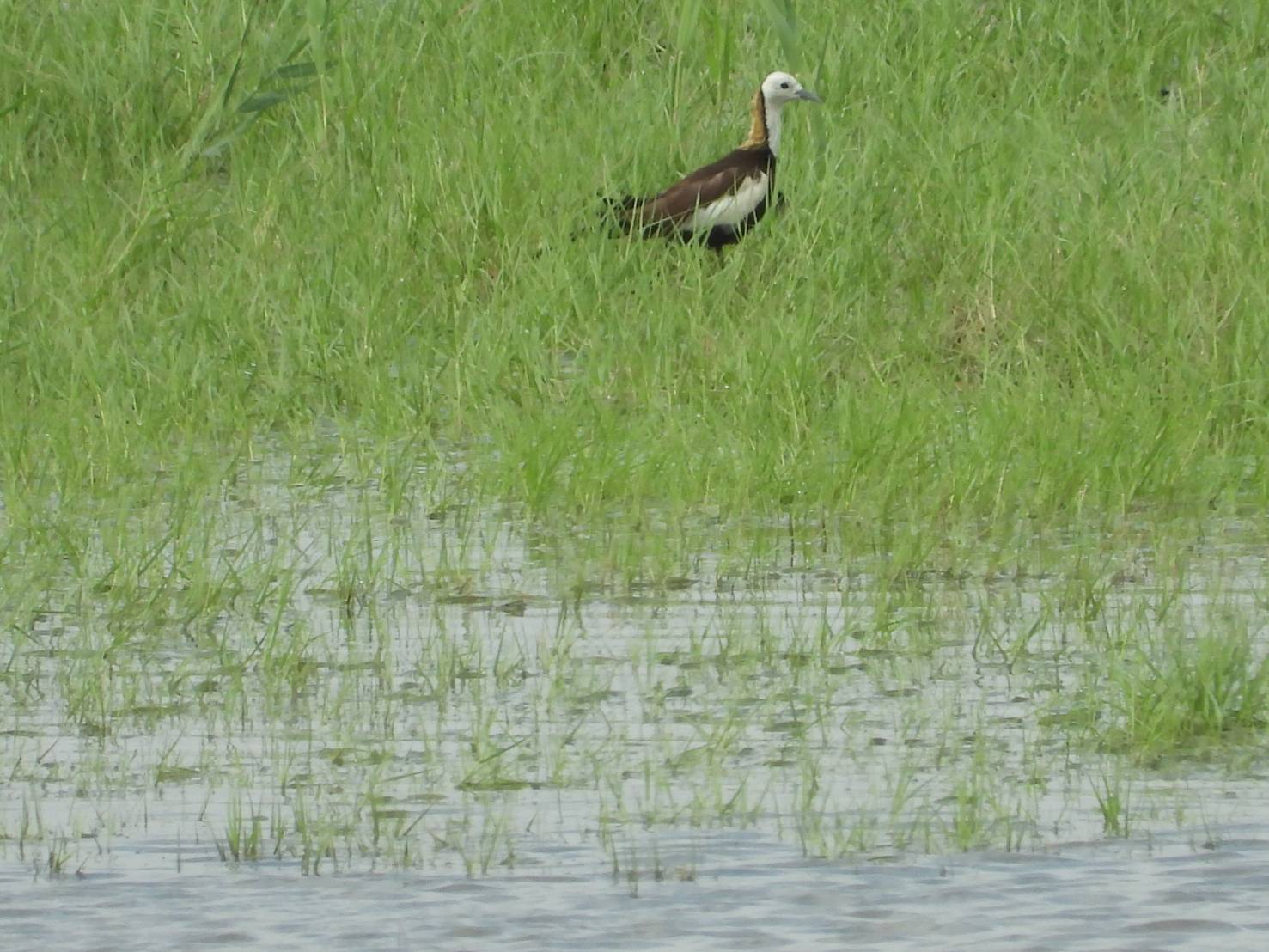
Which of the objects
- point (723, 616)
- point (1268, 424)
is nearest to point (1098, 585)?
point (723, 616)

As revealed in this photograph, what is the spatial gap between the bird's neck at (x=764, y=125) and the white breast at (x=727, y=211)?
0.46 m

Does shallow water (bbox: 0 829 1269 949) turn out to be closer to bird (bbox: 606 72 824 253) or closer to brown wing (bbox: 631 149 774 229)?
bird (bbox: 606 72 824 253)

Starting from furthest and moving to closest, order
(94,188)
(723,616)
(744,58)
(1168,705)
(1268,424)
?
(744,58)
(94,188)
(1268,424)
(723,616)
(1168,705)

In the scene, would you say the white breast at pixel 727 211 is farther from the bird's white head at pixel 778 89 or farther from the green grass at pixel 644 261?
the bird's white head at pixel 778 89

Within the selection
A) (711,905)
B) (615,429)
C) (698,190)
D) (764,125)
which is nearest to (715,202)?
(698,190)

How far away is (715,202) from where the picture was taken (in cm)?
952

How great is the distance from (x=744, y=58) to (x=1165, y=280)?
280 cm

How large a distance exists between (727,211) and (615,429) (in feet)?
6.36

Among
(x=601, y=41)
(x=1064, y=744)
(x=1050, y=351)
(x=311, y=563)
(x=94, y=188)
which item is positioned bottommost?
(x=1064, y=744)

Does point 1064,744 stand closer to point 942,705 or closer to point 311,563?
point 942,705

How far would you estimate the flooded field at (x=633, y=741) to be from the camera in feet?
14.8

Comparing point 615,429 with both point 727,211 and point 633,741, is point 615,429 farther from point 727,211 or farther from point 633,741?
point 633,741

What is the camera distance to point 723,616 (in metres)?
6.16

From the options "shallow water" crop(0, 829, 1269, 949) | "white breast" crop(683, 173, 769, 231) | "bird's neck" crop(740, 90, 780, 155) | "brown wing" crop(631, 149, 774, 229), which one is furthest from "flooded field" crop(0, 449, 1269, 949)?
"bird's neck" crop(740, 90, 780, 155)
